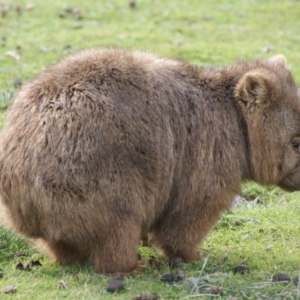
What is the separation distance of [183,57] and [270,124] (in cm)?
653

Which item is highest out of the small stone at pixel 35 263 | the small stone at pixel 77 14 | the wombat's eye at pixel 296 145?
the wombat's eye at pixel 296 145

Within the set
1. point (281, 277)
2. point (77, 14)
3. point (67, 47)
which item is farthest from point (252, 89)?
point (77, 14)

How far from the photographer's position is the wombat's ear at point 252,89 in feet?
23.7

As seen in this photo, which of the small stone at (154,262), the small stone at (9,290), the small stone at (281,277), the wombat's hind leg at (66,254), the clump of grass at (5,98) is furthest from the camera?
the clump of grass at (5,98)

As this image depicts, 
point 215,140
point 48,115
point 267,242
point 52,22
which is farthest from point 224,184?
point 52,22

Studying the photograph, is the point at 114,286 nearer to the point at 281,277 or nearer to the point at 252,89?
the point at 281,277

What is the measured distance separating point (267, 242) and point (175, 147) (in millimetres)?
1402

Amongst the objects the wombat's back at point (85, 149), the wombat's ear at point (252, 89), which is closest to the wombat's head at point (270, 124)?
the wombat's ear at point (252, 89)

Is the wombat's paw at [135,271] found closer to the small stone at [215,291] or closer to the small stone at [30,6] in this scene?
the small stone at [215,291]

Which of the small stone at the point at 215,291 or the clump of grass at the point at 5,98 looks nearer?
the small stone at the point at 215,291

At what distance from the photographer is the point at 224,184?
7.07 metres

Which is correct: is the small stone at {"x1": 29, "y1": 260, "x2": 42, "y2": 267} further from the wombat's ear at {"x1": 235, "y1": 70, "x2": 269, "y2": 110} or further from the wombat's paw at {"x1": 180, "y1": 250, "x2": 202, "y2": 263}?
the wombat's ear at {"x1": 235, "y1": 70, "x2": 269, "y2": 110}

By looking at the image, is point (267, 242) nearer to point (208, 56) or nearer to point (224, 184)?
point (224, 184)

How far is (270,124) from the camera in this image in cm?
730
